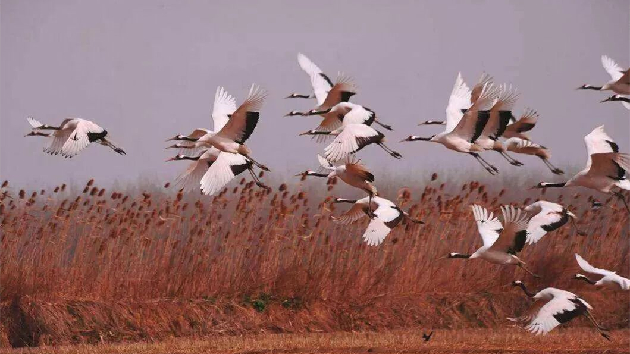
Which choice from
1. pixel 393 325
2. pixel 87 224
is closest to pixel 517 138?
pixel 393 325

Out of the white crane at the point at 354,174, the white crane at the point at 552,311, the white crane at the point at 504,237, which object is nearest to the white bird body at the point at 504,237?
the white crane at the point at 504,237

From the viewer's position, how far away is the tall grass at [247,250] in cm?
1218

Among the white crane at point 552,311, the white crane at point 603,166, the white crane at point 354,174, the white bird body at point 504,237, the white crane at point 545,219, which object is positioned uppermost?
the white crane at point 603,166

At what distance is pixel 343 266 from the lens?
13430 mm

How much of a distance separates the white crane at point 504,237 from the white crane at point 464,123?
0.57m

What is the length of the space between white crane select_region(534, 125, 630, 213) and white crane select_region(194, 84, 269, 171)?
3.20 meters

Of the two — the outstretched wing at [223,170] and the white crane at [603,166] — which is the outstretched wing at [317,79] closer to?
the outstretched wing at [223,170]

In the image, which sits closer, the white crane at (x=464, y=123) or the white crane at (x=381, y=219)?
the white crane at (x=464, y=123)

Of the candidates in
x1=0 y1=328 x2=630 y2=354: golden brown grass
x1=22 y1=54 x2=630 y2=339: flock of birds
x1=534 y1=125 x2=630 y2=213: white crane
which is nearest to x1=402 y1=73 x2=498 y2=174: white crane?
x1=22 y1=54 x2=630 y2=339: flock of birds

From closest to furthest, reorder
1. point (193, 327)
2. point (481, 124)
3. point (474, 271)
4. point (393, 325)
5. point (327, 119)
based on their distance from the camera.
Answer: point (481, 124) → point (327, 119) → point (193, 327) → point (393, 325) → point (474, 271)

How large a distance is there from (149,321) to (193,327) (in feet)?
1.56

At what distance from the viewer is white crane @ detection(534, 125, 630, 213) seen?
1063 cm

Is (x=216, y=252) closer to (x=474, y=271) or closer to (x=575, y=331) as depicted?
(x=474, y=271)

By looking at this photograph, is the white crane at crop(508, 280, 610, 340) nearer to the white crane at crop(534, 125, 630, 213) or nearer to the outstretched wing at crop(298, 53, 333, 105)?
the white crane at crop(534, 125, 630, 213)
